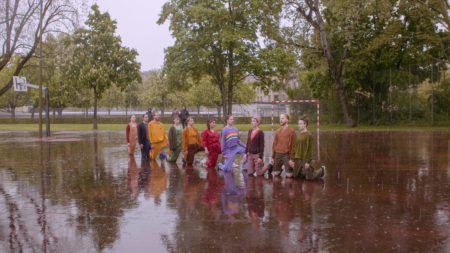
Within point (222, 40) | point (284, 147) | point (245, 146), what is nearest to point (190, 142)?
point (245, 146)

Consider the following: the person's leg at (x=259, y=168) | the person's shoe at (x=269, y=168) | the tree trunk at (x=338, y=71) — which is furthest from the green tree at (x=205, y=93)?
the person's leg at (x=259, y=168)

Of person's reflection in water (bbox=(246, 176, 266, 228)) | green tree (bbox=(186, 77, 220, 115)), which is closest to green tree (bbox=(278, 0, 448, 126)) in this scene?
person's reflection in water (bbox=(246, 176, 266, 228))

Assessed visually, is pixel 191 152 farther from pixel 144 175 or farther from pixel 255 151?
pixel 255 151

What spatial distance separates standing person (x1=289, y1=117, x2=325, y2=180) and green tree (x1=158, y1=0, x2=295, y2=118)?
69.3 feet

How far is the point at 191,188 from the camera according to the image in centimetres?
872

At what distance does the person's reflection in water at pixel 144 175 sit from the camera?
891 cm

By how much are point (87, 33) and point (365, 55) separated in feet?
71.6

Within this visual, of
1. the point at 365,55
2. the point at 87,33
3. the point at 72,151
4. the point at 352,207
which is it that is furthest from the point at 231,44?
the point at 352,207

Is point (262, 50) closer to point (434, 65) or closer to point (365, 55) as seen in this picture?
point (365, 55)

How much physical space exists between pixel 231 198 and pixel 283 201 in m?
0.94

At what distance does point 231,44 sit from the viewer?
3097 cm

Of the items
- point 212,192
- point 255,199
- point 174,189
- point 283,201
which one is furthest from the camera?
point 174,189

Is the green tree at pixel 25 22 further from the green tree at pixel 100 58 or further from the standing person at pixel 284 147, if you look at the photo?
the standing person at pixel 284 147

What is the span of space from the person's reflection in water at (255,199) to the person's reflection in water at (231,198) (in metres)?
0.18
